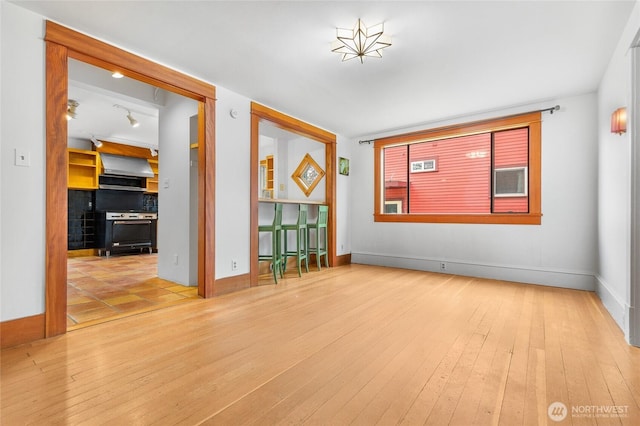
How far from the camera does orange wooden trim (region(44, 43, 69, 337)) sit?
2223 millimetres

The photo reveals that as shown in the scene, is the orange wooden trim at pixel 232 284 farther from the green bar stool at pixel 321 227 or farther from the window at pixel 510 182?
the window at pixel 510 182

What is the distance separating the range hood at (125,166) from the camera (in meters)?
6.79

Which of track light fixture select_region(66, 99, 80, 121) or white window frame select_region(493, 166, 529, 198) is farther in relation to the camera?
track light fixture select_region(66, 99, 80, 121)

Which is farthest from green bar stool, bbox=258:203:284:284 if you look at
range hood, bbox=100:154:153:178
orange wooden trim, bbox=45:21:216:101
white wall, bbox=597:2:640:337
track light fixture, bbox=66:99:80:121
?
range hood, bbox=100:154:153:178

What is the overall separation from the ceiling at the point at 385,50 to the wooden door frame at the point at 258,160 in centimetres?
30

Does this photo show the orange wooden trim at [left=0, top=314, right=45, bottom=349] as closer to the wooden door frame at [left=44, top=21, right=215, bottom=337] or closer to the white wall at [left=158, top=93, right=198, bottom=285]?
the wooden door frame at [left=44, top=21, right=215, bottom=337]

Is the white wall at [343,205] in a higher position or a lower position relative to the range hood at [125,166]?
lower

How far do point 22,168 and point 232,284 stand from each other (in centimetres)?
219

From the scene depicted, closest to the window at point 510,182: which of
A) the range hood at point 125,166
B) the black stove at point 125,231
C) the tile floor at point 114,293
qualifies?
the tile floor at point 114,293

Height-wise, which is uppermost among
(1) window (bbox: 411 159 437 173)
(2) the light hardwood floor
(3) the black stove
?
(1) window (bbox: 411 159 437 173)

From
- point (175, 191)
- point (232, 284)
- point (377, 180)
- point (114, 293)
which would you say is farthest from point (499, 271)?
point (114, 293)

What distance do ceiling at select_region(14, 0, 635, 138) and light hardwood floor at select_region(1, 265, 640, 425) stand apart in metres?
2.44

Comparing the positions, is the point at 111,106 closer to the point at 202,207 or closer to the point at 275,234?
the point at 202,207

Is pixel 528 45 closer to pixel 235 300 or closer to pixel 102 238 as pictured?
pixel 235 300
